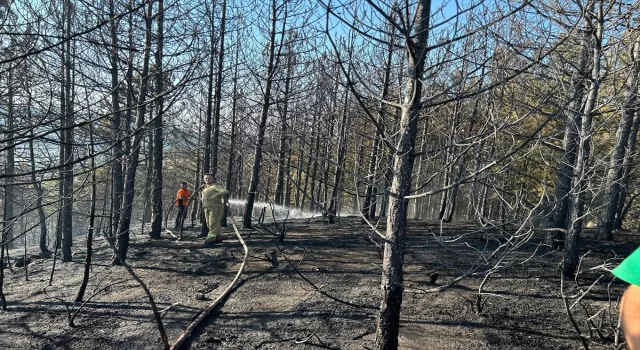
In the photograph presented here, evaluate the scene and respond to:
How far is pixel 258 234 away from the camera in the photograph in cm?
1218

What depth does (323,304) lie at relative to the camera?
6.35 m

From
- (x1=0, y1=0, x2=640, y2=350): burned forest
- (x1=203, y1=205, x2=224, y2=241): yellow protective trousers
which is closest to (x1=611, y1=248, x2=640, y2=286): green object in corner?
(x1=0, y1=0, x2=640, y2=350): burned forest

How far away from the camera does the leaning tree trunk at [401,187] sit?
3.31 meters

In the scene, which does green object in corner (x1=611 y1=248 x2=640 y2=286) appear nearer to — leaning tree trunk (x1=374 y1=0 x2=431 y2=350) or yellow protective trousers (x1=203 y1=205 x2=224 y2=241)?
leaning tree trunk (x1=374 y1=0 x2=431 y2=350)

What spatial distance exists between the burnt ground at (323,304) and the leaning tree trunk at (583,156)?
38 cm

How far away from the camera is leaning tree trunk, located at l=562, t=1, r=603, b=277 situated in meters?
5.18

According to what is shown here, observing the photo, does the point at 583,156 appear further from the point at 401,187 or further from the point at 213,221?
the point at 213,221

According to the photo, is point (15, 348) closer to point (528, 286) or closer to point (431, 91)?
point (431, 91)

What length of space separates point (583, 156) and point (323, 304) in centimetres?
419

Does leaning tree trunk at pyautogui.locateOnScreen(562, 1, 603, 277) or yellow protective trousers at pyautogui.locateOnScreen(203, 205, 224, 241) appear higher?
leaning tree trunk at pyautogui.locateOnScreen(562, 1, 603, 277)

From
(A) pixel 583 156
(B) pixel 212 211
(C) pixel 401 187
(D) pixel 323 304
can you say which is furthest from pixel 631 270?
(B) pixel 212 211

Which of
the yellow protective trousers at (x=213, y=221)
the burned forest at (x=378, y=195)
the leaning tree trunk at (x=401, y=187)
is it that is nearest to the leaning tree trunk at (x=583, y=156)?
the burned forest at (x=378, y=195)

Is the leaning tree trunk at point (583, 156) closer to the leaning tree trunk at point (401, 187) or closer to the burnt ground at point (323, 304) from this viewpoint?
the burnt ground at point (323, 304)

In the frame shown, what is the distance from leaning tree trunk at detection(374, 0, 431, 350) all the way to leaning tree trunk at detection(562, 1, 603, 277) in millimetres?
2635
